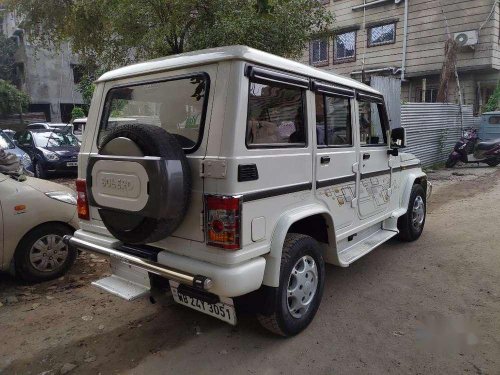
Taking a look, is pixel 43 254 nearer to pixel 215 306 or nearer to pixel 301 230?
pixel 215 306

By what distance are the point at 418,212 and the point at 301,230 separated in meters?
2.79

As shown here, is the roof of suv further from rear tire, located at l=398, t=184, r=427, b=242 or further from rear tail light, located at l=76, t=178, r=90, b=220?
rear tire, located at l=398, t=184, r=427, b=242

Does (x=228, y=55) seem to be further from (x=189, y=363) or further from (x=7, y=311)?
(x=7, y=311)

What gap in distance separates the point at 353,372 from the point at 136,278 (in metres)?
1.73

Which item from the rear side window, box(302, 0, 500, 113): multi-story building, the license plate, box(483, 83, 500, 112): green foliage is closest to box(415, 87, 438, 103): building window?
box(302, 0, 500, 113): multi-story building

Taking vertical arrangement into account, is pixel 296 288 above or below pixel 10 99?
below

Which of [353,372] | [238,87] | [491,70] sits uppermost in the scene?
Result: [491,70]

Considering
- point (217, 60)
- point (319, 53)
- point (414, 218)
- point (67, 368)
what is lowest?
point (67, 368)

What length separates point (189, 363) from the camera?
2.85 metres

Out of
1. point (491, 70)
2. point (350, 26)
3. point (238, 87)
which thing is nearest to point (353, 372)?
point (238, 87)

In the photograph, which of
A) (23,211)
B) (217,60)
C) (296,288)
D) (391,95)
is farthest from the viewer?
(391,95)

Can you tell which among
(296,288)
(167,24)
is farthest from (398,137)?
(167,24)

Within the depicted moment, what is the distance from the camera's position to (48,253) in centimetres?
423

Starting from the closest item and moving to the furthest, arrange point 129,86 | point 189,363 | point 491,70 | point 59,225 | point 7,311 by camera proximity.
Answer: point 189,363 < point 129,86 < point 7,311 < point 59,225 < point 491,70
